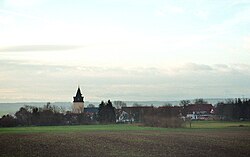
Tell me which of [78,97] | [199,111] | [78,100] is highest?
[78,97]

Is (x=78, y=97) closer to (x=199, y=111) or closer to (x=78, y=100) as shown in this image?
(x=78, y=100)

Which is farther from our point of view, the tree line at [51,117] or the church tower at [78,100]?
the church tower at [78,100]

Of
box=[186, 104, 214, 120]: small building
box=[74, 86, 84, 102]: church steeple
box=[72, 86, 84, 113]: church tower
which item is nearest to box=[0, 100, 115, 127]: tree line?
box=[186, 104, 214, 120]: small building

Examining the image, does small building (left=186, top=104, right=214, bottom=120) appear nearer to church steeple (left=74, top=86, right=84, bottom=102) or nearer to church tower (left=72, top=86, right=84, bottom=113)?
church tower (left=72, top=86, right=84, bottom=113)

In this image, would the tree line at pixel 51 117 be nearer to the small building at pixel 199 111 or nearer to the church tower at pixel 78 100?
the small building at pixel 199 111

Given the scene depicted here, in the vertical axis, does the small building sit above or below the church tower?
below

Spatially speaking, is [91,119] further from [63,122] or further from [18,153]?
[18,153]

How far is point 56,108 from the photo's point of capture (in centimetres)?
7450

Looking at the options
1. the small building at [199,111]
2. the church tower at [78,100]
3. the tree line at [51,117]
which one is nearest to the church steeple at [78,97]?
the church tower at [78,100]

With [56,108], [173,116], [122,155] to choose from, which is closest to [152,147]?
[122,155]

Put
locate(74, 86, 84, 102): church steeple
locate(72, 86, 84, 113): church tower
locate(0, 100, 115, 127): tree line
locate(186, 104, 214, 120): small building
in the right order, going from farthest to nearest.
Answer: locate(74, 86, 84, 102): church steeple → locate(72, 86, 84, 113): church tower → locate(186, 104, 214, 120): small building → locate(0, 100, 115, 127): tree line

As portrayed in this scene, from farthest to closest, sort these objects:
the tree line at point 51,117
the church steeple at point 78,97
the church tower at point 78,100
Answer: the church steeple at point 78,97, the church tower at point 78,100, the tree line at point 51,117

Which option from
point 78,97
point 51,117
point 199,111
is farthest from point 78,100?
point 51,117

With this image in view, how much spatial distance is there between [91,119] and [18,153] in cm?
5628
